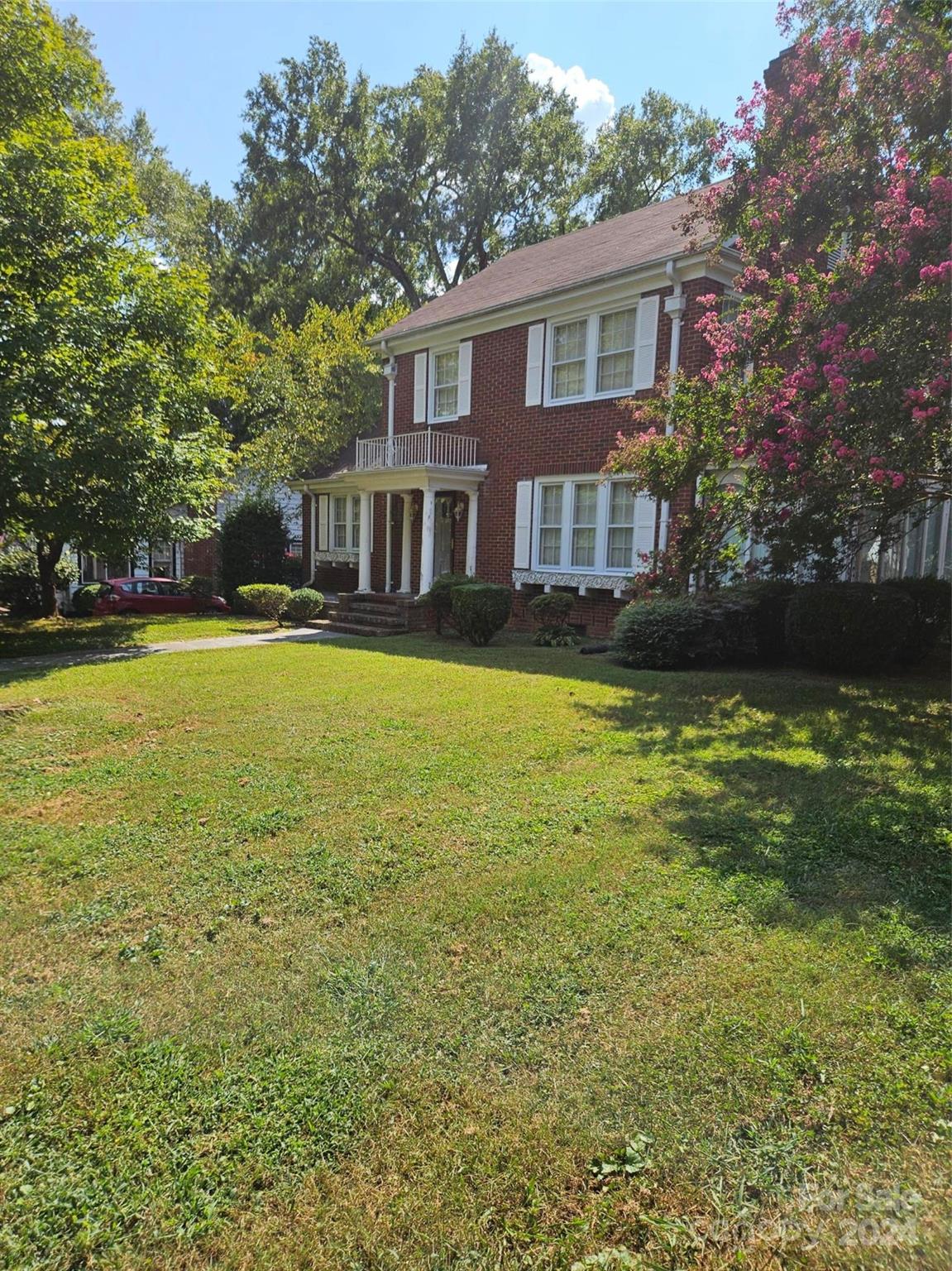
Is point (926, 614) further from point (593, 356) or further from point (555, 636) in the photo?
point (593, 356)

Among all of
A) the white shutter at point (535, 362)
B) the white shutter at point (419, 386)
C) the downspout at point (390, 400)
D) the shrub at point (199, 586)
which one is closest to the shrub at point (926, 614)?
the white shutter at point (535, 362)

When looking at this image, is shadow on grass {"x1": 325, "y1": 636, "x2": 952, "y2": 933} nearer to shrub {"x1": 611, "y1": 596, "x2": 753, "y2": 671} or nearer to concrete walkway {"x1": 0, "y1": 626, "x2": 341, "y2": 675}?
shrub {"x1": 611, "y1": 596, "x2": 753, "y2": 671}

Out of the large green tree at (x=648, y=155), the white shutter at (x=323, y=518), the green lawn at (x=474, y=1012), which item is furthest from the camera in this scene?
the large green tree at (x=648, y=155)

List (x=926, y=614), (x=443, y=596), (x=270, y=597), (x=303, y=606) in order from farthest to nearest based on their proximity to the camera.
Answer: (x=270, y=597) < (x=303, y=606) < (x=443, y=596) < (x=926, y=614)

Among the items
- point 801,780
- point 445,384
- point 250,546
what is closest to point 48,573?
point 250,546

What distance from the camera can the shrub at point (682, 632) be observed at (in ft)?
31.4

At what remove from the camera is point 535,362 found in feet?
49.8

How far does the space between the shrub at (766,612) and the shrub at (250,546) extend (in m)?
15.2

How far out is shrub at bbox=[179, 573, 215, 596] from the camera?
72.8ft

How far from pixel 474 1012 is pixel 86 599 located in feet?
73.3

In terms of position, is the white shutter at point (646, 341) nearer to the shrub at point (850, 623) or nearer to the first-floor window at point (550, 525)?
the first-floor window at point (550, 525)

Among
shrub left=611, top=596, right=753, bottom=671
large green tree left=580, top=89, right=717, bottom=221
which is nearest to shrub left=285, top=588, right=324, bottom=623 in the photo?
shrub left=611, top=596, right=753, bottom=671

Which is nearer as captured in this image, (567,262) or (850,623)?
(850,623)

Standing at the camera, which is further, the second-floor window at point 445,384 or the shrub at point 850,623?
the second-floor window at point 445,384
